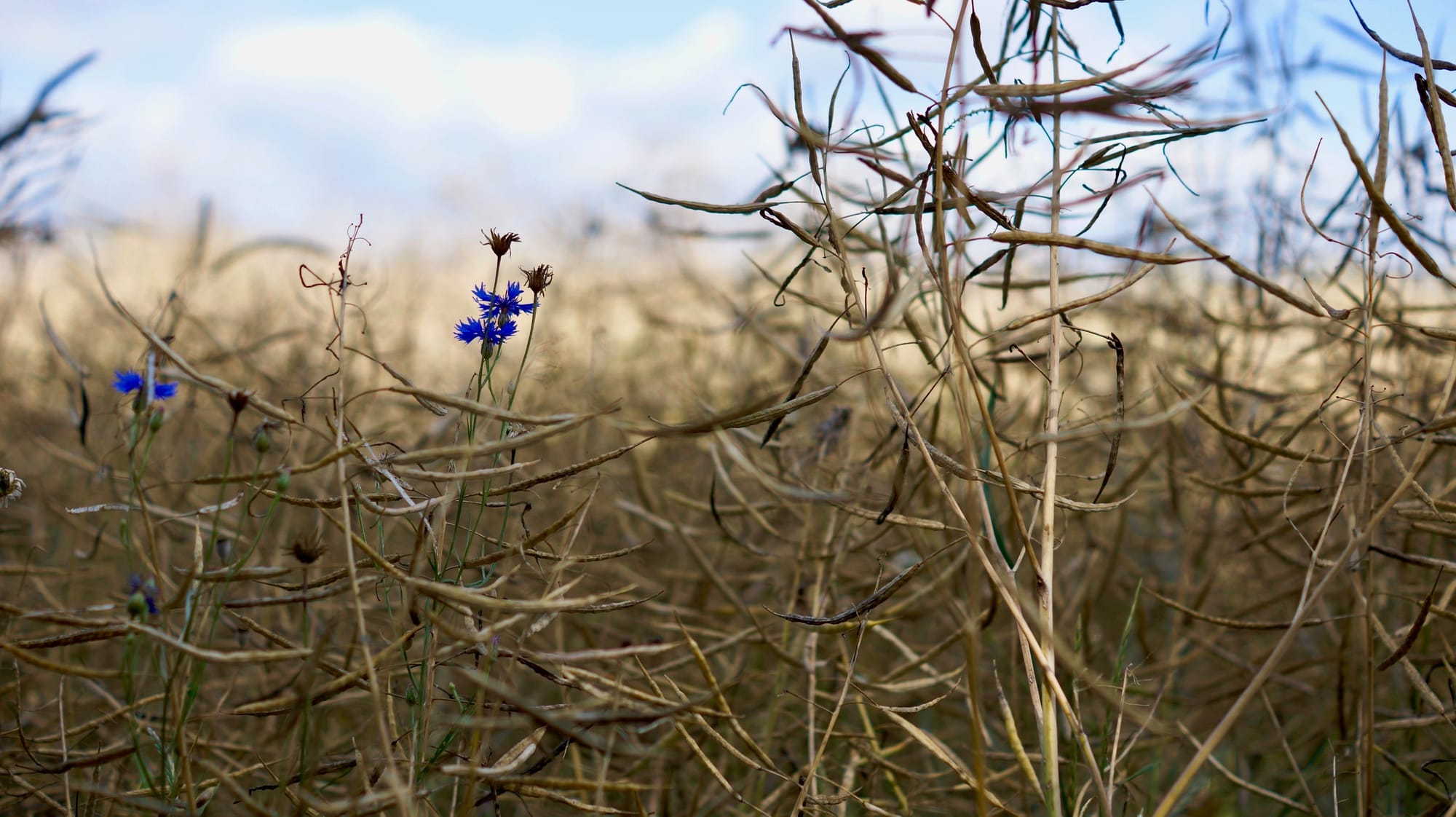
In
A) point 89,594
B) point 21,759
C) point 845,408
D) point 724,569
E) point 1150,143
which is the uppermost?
point 1150,143

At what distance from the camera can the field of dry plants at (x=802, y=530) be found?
66cm

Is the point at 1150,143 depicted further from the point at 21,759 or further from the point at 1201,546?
the point at 21,759

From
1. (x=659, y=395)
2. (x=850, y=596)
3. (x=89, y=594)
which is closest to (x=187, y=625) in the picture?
(x=850, y=596)

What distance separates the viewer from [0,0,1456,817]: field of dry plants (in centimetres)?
66

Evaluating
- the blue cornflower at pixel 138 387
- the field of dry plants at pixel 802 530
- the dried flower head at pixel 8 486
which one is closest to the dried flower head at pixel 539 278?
the field of dry plants at pixel 802 530

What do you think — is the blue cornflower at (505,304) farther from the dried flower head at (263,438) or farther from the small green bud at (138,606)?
the small green bud at (138,606)

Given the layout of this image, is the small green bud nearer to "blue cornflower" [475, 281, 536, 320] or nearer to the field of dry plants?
the field of dry plants

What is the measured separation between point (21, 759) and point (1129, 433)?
191cm

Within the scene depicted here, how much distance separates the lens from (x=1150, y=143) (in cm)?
73

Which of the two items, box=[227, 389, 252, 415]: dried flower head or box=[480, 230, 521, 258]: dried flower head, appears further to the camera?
box=[480, 230, 521, 258]: dried flower head

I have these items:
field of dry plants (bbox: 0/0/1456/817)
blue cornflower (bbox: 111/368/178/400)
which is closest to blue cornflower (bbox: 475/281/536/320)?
field of dry plants (bbox: 0/0/1456/817)

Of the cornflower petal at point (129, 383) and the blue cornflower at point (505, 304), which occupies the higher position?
the blue cornflower at point (505, 304)

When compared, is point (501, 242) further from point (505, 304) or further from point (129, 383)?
point (129, 383)

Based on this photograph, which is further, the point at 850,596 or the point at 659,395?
the point at 659,395
